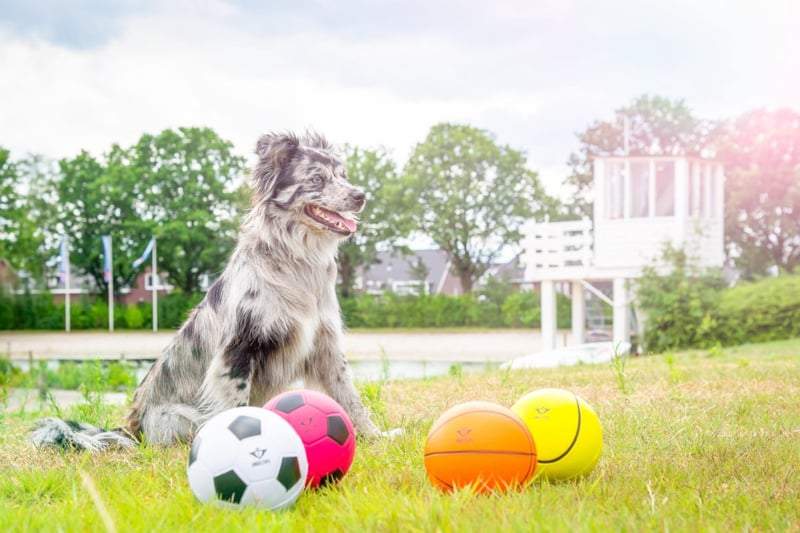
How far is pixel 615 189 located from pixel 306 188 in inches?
712

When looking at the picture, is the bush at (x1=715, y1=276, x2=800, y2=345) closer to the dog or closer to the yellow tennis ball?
the dog

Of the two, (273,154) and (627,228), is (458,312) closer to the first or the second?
(627,228)

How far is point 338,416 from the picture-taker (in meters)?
3.96

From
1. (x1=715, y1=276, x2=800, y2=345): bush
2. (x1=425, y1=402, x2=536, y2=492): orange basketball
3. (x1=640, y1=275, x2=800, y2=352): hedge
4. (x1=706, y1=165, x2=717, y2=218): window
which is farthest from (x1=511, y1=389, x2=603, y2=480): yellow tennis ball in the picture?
(x1=706, y1=165, x2=717, y2=218): window

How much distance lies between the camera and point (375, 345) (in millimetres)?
32906

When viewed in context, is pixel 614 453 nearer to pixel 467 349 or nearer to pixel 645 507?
pixel 645 507

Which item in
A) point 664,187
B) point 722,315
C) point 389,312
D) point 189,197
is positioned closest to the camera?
point 722,315

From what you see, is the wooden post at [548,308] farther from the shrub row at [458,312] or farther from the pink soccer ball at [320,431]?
the pink soccer ball at [320,431]

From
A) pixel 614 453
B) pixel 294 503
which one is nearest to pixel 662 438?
pixel 614 453

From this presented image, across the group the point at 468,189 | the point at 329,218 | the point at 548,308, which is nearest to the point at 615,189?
the point at 548,308

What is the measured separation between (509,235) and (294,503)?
4861 cm

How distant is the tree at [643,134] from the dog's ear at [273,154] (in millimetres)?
44287

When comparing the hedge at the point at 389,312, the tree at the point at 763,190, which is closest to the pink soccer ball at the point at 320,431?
the hedge at the point at 389,312

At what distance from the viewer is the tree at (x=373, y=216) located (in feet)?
163
